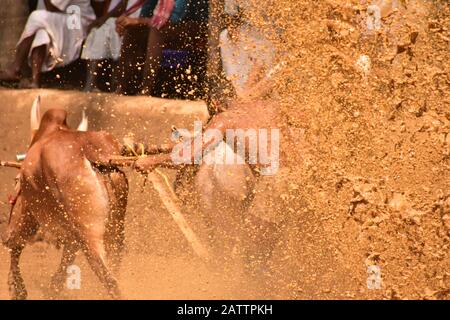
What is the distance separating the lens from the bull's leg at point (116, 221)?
719 centimetres

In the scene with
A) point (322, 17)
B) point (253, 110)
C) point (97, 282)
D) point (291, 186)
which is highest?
point (322, 17)

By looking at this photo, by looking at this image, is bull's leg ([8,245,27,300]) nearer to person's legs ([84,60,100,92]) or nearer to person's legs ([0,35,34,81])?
person's legs ([84,60,100,92])

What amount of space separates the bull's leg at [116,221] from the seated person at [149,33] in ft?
7.31

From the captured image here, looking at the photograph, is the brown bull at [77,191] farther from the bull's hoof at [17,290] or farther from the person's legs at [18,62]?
the person's legs at [18,62]

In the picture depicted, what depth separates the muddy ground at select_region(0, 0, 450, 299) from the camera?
705cm

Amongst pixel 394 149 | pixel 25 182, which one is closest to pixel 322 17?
pixel 394 149

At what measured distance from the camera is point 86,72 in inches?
395

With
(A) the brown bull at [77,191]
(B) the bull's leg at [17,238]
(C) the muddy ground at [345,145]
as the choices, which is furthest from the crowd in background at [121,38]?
(B) the bull's leg at [17,238]

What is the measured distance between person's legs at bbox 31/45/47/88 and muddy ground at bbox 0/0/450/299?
270cm

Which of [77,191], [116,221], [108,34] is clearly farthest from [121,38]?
[77,191]

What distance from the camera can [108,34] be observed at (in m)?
9.50

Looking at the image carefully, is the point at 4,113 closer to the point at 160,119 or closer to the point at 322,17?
the point at 160,119

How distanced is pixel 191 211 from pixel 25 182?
1.41 metres

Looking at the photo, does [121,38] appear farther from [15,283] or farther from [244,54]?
[15,283]
